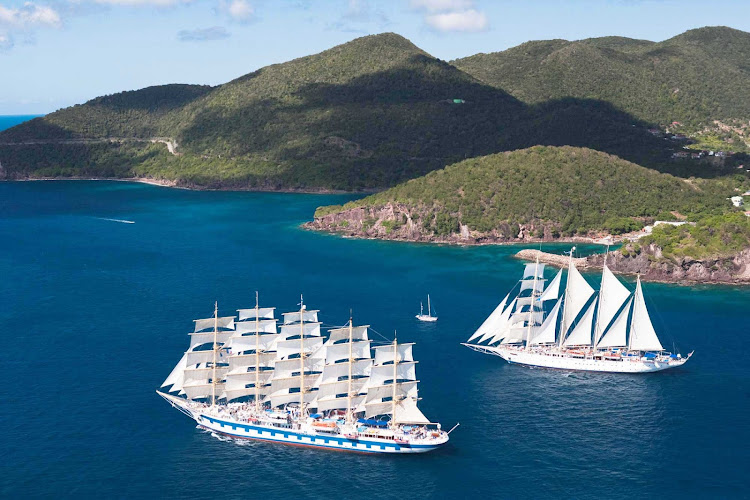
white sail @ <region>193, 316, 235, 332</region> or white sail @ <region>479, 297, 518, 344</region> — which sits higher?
white sail @ <region>193, 316, 235, 332</region>

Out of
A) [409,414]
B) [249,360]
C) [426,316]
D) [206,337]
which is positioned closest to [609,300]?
[426,316]

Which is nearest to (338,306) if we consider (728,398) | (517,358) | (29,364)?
(517,358)

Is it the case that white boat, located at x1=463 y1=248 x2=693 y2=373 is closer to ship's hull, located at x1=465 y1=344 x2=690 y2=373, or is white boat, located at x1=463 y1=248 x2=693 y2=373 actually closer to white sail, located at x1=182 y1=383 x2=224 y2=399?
ship's hull, located at x1=465 y1=344 x2=690 y2=373

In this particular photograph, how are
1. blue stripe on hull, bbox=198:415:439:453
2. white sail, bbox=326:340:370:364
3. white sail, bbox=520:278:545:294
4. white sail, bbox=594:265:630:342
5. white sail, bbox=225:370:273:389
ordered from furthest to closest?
1. white sail, bbox=520:278:545:294
2. white sail, bbox=594:265:630:342
3. white sail, bbox=225:370:273:389
4. white sail, bbox=326:340:370:364
5. blue stripe on hull, bbox=198:415:439:453

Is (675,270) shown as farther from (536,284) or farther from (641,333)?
(641,333)

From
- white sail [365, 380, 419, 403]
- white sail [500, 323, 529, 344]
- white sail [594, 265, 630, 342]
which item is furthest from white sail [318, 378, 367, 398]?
white sail [594, 265, 630, 342]

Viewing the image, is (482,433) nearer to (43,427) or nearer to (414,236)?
(43,427)

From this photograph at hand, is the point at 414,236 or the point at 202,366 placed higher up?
the point at 414,236

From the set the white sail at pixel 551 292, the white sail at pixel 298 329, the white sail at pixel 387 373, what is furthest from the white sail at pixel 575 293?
the white sail at pixel 298 329
